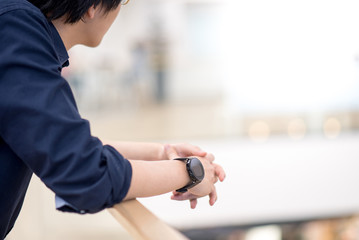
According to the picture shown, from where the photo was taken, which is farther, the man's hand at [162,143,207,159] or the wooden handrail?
the man's hand at [162,143,207,159]

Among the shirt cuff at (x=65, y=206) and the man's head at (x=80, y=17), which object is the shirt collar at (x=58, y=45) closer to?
the man's head at (x=80, y=17)

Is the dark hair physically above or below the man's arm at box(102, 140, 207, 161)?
above

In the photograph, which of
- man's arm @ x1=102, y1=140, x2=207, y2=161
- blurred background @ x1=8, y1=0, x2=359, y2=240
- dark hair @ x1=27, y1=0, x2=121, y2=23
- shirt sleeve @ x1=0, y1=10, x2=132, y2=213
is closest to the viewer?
shirt sleeve @ x1=0, y1=10, x2=132, y2=213

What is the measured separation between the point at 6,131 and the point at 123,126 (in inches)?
219

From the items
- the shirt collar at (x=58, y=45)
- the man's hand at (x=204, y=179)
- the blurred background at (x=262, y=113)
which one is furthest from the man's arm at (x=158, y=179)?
the blurred background at (x=262, y=113)

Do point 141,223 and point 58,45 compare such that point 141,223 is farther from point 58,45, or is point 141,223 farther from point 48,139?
point 58,45

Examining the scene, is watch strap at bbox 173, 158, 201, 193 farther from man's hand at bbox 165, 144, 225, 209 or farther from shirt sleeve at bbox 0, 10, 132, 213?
shirt sleeve at bbox 0, 10, 132, 213

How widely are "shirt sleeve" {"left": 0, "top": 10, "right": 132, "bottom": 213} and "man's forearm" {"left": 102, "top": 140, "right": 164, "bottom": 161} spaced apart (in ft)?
0.99

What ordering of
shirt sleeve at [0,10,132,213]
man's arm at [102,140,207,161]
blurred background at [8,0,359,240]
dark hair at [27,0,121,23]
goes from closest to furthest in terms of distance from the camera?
shirt sleeve at [0,10,132,213]
dark hair at [27,0,121,23]
man's arm at [102,140,207,161]
blurred background at [8,0,359,240]

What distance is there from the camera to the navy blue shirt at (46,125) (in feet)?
1.94

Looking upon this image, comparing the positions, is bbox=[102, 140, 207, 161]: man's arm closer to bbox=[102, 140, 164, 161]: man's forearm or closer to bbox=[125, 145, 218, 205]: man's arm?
bbox=[102, 140, 164, 161]: man's forearm

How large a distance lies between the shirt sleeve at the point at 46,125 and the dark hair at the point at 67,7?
109 mm

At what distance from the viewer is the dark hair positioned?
74 centimetres

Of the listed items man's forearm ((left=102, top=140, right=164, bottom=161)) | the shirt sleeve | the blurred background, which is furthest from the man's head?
the blurred background
